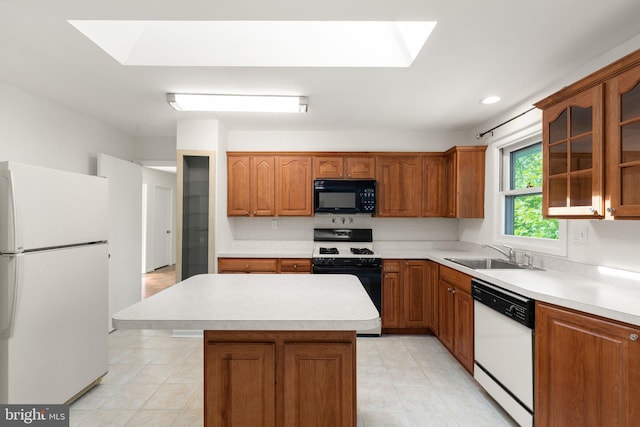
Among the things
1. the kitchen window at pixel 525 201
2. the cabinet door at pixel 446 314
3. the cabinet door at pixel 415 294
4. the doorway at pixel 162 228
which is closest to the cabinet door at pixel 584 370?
the kitchen window at pixel 525 201

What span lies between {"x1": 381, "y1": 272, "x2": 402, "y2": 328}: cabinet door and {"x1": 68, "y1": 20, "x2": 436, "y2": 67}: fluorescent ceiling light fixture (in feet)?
7.25

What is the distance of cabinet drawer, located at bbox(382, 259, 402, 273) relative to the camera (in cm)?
343

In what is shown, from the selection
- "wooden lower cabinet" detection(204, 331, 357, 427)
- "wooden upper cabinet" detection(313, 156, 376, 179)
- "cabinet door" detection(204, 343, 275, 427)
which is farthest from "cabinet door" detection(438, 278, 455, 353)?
"cabinet door" detection(204, 343, 275, 427)

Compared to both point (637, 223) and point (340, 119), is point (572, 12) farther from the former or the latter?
point (340, 119)

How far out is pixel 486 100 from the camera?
9.27 ft

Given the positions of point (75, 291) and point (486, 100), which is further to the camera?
point (486, 100)

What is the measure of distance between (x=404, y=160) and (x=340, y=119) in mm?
977

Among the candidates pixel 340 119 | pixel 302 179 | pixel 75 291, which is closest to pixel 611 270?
pixel 340 119

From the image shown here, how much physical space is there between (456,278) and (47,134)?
4046 mm

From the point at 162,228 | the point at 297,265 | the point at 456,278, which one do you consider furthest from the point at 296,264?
the point at 162,228

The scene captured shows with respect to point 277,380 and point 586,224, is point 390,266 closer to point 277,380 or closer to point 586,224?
point 586,224

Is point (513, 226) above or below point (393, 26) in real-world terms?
below

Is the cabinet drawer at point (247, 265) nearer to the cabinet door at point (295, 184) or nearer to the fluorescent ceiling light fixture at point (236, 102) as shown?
the cabinet door at point (295, 184)

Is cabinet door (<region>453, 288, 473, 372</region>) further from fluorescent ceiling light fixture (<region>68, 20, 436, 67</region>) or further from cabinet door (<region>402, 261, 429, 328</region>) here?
fluorescent ceiling light fixture (<region>68, 20, 436, 67</region>)
